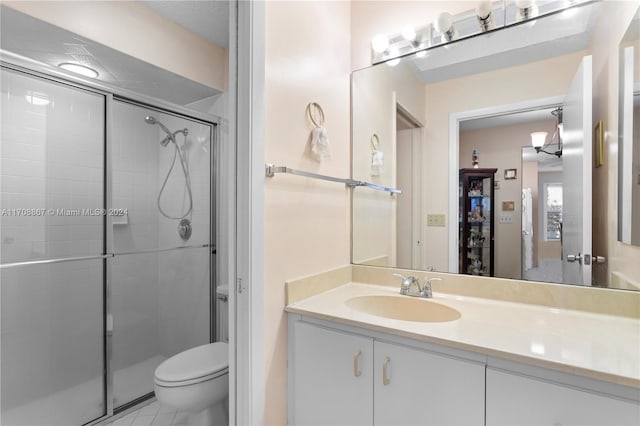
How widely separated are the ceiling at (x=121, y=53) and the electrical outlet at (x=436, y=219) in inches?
69.2

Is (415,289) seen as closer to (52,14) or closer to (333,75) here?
(333,75)

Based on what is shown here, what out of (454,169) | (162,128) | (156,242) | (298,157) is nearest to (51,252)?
(156,242)

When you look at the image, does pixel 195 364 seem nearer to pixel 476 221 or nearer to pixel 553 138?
pixel 476 221

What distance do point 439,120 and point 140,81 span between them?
75.6 inches

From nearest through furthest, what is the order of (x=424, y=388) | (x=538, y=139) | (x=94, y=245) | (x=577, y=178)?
(x=424, y=388)
(x=577, y=178)
(x=538, y=139)
(x=94, y=245)

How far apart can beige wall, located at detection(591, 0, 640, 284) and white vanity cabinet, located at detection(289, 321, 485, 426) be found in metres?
0.74

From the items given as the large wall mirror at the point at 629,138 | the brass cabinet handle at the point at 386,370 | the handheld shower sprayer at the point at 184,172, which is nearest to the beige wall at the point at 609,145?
the large wall mirror at the point at 629,138

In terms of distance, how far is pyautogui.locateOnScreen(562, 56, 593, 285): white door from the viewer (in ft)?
4.02

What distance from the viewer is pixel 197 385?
1.51 metres

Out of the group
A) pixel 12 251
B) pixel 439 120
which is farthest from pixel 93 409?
pixel 439 120

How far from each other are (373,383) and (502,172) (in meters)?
1.10

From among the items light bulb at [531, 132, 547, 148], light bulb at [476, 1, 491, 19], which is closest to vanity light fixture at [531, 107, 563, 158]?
light bulb at [531, 132, 547, 148]

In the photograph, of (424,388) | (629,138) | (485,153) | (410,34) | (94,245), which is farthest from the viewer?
(94,245)

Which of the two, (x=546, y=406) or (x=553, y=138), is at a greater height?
(x=553, y=138)
